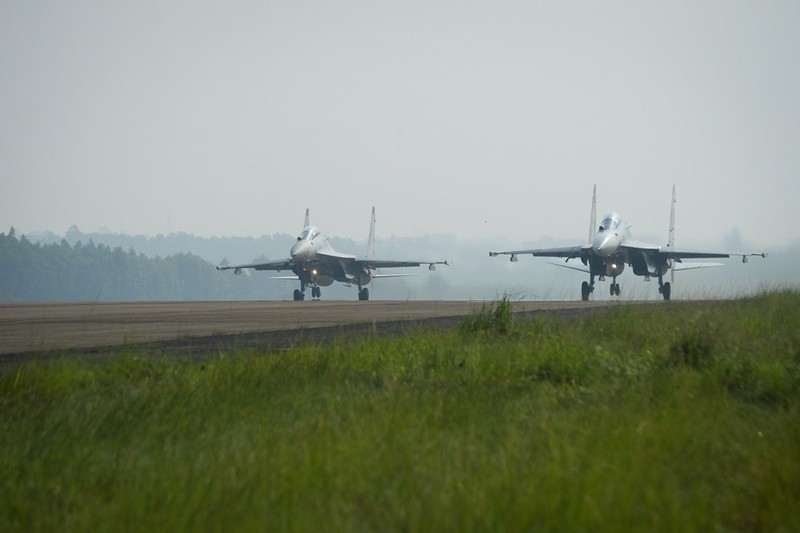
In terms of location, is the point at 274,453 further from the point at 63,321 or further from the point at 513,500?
the point at 63,321

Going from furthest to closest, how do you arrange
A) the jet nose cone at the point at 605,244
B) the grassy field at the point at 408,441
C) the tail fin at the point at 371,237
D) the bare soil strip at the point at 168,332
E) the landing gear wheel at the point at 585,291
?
1. the tail fin at the point at 371,237
2. the landing gear wheel at the point at 585,291
3. the jet nose cone at the point at 605,244
4. the bare soil strip at the point at 168,332
5. the grassy field at the point at 408,441

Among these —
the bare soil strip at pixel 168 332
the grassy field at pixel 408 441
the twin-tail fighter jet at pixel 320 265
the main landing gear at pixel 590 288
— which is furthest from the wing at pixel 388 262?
the grassy field at pixel 408 441

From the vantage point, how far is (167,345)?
1509 cm

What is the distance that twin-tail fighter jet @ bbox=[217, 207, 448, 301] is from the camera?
1954 inches

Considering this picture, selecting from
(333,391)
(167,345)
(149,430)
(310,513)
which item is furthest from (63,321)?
(310,513)

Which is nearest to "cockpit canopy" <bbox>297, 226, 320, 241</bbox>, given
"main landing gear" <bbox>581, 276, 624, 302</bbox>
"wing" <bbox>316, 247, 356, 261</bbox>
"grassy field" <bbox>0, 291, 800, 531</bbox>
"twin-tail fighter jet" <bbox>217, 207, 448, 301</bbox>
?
"twin-tail fighter jet" <bbox>217, 207, 448, 301</bbox>

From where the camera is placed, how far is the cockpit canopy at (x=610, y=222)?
4303 centimetres

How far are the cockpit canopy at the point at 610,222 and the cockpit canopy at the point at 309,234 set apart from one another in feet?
47.8

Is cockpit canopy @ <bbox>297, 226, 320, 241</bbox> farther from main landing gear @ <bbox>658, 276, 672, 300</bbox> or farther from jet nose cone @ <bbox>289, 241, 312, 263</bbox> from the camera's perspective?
main landing gear @ <bbox>658, 276, 672, 300</bbox>

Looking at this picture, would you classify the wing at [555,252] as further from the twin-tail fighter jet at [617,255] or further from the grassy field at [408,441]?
the grassy field at [408,441]

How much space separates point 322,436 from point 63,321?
691 inches

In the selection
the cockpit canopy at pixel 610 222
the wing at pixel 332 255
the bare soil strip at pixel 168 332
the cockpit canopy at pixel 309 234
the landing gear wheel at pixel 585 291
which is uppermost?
the cockpit canopy at pixel 610 222

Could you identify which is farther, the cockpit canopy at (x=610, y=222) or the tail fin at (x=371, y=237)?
the tail fin at (x=371, y=237)

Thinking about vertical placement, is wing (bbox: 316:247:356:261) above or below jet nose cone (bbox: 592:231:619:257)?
below
